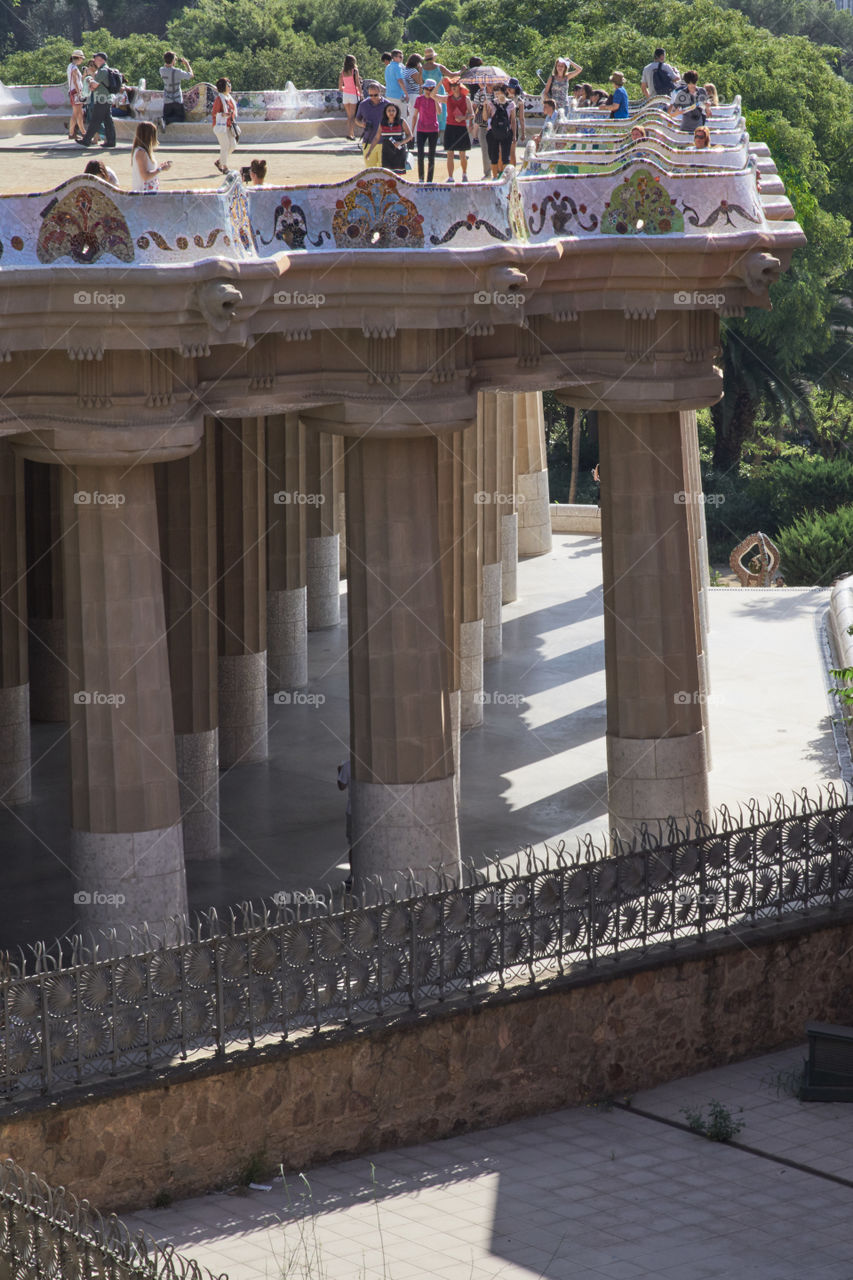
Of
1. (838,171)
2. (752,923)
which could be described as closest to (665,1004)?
(752,923)

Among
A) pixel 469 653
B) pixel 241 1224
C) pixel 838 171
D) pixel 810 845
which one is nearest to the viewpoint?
pixel 241 1224

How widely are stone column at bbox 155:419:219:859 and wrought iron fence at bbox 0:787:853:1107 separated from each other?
3.17 metres

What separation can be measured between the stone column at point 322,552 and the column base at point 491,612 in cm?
343

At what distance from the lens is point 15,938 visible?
2381cm

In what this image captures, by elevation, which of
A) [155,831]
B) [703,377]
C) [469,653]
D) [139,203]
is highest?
[139,203]

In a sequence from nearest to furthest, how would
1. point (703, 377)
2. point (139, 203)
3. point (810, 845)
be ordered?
point (139, 203) < point (810, 845) < point (703, 377)

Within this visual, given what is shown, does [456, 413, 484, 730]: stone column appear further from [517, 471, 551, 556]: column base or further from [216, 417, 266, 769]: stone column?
[517, 471, 551, 556]: column base

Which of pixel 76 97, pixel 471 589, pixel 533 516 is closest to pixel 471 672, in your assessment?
pixel 471 589

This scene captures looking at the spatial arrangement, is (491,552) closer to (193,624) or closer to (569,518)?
(193,624)

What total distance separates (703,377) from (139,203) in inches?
318

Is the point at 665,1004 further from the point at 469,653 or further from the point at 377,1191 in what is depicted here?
the point at 469,653

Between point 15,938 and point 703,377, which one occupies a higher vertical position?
point 703,377

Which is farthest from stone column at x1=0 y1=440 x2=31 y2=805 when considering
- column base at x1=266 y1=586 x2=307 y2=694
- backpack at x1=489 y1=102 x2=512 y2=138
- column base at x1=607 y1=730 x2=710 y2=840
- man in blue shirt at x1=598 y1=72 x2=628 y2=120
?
man in blue shirt at x1=598 y1=72 x2=628 y2=120

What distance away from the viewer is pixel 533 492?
4912 centimetres
